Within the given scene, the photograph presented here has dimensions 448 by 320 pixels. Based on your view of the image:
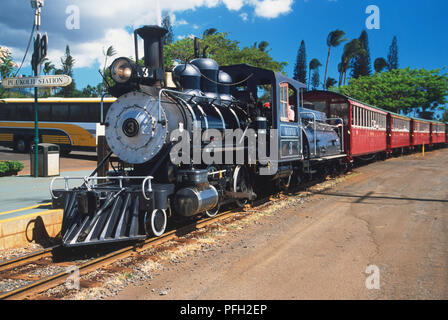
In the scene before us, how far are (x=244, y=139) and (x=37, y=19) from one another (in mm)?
6952

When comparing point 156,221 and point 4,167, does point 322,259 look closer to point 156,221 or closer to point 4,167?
point 156,221

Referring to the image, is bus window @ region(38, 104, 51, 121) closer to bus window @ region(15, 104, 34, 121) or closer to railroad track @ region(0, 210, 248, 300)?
bus window @ region(15, 104, 34, 121)

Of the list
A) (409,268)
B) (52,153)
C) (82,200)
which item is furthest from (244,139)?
(52,153)

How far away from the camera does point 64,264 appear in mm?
5055

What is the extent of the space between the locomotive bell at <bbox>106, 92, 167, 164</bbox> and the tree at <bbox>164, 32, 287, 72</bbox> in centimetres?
2254

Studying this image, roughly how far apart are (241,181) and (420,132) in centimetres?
3116

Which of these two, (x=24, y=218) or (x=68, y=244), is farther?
(x=24, y=218)

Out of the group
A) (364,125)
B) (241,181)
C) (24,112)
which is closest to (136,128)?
(241,181)

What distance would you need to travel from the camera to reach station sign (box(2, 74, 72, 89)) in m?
8.76

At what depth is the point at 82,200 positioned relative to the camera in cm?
544

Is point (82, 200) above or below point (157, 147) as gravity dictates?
below

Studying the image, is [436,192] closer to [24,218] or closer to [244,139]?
[244,139]

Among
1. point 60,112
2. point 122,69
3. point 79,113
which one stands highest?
point 60,112
